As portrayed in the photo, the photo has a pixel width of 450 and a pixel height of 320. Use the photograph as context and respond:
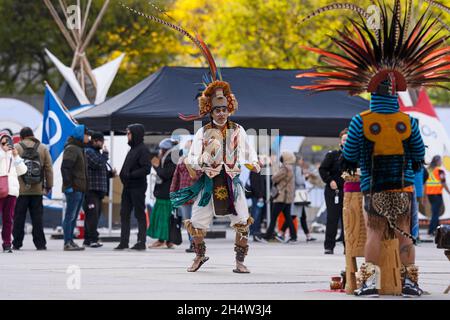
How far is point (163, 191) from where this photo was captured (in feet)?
71.4

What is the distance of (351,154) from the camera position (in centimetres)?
1163

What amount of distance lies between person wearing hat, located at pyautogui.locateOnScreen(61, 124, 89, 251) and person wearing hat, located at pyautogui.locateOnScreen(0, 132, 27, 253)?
0.99m

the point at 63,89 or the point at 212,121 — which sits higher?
the point at 63,89

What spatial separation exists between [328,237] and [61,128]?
7153 millimetres

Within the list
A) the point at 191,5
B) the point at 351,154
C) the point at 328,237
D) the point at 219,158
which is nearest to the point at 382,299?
the point at 351,154

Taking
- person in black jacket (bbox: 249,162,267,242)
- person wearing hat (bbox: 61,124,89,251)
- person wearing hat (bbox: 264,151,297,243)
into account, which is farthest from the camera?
person in black jacket (bbox: 249,162,267,242)

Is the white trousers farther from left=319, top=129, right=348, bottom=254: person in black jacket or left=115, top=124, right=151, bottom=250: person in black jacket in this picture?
left=115, top=124, right=151, bottom=250: person in black jacket

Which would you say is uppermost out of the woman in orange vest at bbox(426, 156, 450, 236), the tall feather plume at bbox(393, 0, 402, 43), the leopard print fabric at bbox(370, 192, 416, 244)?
the tall feather plume at bbox(393, 0, 402, 43)

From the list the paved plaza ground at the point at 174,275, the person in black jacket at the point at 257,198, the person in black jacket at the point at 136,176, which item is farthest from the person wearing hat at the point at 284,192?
the person in black jacket at the point at 136,176

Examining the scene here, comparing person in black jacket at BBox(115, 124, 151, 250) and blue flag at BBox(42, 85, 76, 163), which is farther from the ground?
blue flag at BBox(42, 85, 76, 163)

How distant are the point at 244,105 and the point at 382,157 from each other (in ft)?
43.5

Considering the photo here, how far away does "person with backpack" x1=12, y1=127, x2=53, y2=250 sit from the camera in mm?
20484

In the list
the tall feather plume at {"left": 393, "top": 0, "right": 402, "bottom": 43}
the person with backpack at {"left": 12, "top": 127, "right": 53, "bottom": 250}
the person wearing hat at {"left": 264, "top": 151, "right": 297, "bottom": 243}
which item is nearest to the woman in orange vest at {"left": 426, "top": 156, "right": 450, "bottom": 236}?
the person wearing hat at {"left": 264, "top": 151, "right": 297, "bottom": 243}
